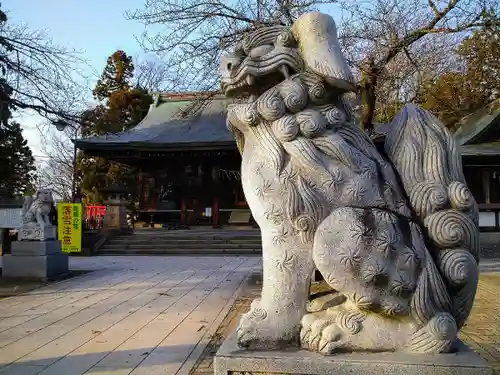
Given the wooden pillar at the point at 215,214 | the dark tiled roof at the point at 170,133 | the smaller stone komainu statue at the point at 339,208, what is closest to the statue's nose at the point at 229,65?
the smaller stone komainu statue at the point at 339,208

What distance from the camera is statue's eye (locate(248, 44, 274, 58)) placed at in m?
2.04

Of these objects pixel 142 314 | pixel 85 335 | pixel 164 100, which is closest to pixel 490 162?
pixel 142 314

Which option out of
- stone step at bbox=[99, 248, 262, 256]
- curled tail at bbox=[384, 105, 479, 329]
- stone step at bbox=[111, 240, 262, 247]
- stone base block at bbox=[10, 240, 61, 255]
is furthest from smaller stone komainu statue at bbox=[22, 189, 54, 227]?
curled tail at bbox=[384, 105, 479, 329]

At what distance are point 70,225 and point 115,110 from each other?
13.8 m

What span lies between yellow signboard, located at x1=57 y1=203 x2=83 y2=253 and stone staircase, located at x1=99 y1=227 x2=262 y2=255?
1174 mm

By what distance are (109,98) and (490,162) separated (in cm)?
2005

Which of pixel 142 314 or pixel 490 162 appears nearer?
pixel 142 314

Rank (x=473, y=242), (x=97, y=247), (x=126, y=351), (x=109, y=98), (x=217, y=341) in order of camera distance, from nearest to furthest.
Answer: (x=473, y=242), (x=126, y=351), (x=217, y=341), (x=97, y=247), (x=109, y=98)

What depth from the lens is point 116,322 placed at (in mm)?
4734

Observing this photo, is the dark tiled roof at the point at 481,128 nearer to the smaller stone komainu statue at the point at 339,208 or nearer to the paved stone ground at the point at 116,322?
the paved stone ground at the point at 116,322

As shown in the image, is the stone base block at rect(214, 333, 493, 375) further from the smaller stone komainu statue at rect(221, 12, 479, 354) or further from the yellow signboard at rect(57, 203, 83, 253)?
the yellow signboard at rect(57, 203, 83, 253)

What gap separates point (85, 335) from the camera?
13.9 feet

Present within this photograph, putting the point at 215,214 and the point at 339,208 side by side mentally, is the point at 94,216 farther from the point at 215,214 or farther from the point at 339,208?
the point at 339,208

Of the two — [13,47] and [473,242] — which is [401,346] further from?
[13,47]
